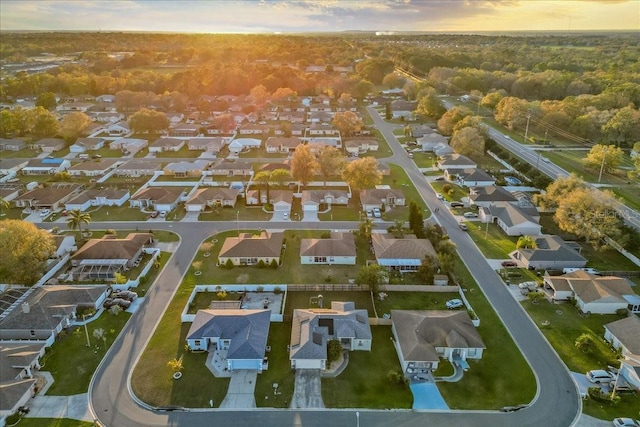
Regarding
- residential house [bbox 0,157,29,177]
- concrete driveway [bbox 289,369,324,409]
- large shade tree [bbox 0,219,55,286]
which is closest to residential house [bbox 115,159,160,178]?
residential house [bbox 0,157,29,177]

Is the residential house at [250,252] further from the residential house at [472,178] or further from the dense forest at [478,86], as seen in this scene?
the dense forest at [478,86]

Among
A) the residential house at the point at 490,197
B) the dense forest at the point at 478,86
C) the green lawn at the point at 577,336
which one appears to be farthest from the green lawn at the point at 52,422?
the dense forest at the point at 478,86

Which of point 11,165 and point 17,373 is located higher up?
point 11,165

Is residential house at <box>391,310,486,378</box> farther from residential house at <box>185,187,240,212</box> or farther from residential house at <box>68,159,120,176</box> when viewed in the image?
residential house at <box>68,159,120,176</box>

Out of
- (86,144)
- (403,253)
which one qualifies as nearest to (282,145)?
(86,144)

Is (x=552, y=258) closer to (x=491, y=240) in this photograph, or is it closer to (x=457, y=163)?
(x=491, y=240)
